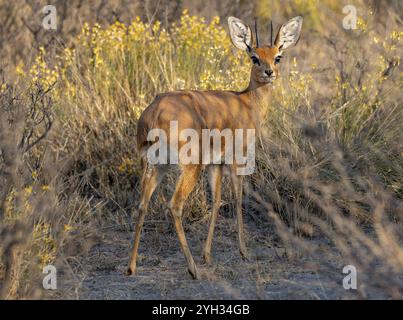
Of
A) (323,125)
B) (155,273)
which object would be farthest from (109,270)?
(323,125)

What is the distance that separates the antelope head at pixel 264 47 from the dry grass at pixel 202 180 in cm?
49

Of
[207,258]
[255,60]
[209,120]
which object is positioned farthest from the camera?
[255,60]

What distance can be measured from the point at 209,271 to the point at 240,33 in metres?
2.48

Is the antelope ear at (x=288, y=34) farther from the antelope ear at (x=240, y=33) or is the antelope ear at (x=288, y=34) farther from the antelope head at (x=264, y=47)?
the antelope ear at (x=240, y=33)

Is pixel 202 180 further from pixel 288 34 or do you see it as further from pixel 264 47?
pixel 288 34

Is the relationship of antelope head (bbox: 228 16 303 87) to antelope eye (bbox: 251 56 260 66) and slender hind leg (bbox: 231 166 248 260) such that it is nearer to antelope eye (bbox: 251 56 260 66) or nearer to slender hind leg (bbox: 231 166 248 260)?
antelope eye (bbox: 251 56 260 66)

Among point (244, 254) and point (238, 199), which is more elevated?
point (238, 199)

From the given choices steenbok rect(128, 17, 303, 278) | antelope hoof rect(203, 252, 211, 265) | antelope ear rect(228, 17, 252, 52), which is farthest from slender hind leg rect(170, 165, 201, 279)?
antelope ear rect(228, 17, 252, 52)

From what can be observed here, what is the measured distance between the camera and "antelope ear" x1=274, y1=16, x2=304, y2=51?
802 cm

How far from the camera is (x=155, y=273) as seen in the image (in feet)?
22.2

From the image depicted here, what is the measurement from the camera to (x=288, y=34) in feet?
26.7
